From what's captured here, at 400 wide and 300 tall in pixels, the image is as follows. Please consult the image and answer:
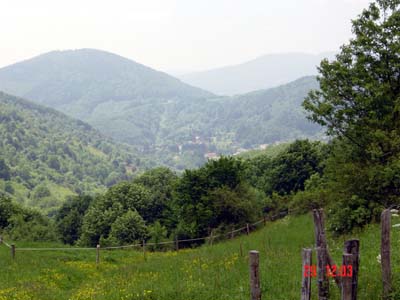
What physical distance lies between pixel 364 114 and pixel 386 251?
20.5 m

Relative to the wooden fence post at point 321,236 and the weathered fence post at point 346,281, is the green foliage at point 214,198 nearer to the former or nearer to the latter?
the wooden fence post at point 321,236

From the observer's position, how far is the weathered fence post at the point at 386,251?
1102cm

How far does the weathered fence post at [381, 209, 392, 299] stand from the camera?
1102cm

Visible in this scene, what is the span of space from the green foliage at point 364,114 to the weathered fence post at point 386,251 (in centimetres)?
1536

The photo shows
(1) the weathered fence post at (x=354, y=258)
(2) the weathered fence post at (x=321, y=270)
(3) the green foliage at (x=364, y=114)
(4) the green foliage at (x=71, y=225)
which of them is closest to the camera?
(1) the weathered fence post at (x=354, y=258)

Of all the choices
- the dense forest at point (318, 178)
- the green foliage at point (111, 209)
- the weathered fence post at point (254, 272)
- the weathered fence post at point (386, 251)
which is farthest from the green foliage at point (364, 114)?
the green foliage at point (111, 209)

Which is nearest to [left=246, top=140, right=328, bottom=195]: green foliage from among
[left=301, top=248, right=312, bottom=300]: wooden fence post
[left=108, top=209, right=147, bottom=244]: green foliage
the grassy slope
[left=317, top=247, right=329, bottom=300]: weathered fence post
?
[left=108, top=209, right=147, bottom=244]: green foliage

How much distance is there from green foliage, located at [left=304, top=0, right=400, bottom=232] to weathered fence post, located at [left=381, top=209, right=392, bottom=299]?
1536 cm

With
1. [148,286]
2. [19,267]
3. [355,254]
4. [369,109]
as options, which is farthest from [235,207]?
[355,254]

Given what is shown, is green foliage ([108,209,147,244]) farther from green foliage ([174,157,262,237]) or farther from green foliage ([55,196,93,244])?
green foliage ([55,196,93,244])

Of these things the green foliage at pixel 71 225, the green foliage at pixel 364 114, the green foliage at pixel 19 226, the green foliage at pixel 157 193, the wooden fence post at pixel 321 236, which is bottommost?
the green foliage at pixel 71 225

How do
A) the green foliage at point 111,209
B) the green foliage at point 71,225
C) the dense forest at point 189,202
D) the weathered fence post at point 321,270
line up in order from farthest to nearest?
the green foliage at point 71,225
the green foliage at point 111,209
the dense forest at point 189,202
the weathered fence post at point 321,270

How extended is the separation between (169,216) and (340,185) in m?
45.6
